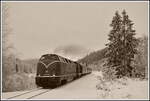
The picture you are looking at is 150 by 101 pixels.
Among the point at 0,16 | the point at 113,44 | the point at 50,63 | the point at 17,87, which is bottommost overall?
the point at 17,87

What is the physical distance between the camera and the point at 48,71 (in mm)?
23906

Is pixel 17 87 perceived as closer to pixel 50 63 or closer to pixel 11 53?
pixel 11 53

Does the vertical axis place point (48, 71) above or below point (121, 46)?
below

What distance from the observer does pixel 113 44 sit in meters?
31.2

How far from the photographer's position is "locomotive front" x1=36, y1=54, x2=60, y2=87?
2317 centimetres

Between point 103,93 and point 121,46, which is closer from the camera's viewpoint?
point 103,93

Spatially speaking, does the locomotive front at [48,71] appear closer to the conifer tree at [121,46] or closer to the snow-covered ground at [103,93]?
the snow-covered ground at [103,93]

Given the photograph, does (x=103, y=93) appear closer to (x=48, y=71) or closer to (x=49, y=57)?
(x=48, y=71)

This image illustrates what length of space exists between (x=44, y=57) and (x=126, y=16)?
1446 centimetres

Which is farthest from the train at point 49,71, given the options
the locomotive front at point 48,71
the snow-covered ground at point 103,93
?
the snow-covered ground at point 103,93

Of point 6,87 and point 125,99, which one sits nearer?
point 125,99

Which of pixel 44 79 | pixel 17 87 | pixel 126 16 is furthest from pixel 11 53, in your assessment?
pixel 126 16

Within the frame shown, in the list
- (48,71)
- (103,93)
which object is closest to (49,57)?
(48,71)

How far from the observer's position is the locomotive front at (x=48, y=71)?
76.0ft
